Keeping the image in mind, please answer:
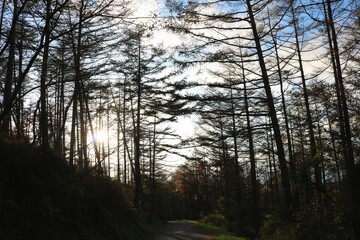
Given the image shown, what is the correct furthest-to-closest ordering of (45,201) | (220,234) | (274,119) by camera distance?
1. (220,234)
2. (274,119)
3. (45,201)

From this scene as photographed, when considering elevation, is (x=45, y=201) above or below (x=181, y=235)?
above

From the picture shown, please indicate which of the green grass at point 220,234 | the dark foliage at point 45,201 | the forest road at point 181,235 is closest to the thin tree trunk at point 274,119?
the green grass at point 220,234

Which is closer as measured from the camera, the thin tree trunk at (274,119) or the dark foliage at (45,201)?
the dark foliage at (45,201)

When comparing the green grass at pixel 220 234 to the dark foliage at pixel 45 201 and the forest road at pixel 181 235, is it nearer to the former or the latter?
the forest road at pixel 181 235

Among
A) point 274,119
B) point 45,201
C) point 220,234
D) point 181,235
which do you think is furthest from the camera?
point 220,234

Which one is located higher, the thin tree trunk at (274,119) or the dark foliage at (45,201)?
the thin tree trunk at (274,119)

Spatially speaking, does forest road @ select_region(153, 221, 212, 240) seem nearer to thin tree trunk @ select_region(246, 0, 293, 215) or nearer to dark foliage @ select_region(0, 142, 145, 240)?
dark foliage @ select_region(0, 142, 145, 240)

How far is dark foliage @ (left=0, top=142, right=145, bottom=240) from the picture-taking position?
7.25m

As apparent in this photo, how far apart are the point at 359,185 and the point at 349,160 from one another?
166 inches

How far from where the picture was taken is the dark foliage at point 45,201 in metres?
7.25

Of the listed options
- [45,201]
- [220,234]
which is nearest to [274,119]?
A: [45,201]

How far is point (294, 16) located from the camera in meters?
11.9

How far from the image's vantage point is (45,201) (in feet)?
27.4

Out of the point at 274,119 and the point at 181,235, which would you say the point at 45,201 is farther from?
the point at 181,235
